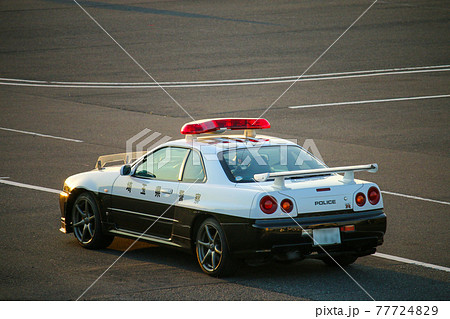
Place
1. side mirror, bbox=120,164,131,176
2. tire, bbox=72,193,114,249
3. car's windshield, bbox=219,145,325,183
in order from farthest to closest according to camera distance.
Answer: tire, bbox=72,193,114,249 < side mirror, bbox=120,164,131,176 < car's windshield, bbox=219,145,325,183

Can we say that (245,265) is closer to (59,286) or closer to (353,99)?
(59,286)

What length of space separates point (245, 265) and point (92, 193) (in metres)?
2.37

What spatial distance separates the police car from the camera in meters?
8.16

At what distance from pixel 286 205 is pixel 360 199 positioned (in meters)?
0.90

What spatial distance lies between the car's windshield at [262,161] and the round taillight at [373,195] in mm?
774

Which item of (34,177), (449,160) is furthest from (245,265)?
(449,160)

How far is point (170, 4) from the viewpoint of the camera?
41.5 metres

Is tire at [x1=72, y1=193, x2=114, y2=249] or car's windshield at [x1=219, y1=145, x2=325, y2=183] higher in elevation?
car's windshield at [x1=219, y1=145, x2=325, y2=183]

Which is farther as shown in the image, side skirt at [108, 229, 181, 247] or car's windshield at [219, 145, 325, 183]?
side skirt at [108, 229, 181, 247]

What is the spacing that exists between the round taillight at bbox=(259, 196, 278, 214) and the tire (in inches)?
107

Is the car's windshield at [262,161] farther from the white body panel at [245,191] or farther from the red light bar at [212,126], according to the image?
the red light bar at [212,126]

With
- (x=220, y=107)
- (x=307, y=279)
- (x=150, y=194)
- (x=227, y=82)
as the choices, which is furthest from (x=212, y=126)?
(x=227, y=82)

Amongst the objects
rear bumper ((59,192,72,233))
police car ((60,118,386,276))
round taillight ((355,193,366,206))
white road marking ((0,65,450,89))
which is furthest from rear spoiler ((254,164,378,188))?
white road marking ((0,65,450,89))

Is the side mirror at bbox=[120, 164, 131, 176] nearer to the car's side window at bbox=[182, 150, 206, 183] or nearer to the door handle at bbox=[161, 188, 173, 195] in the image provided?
the door handle at bbox=[161, 188, 173, 195]
